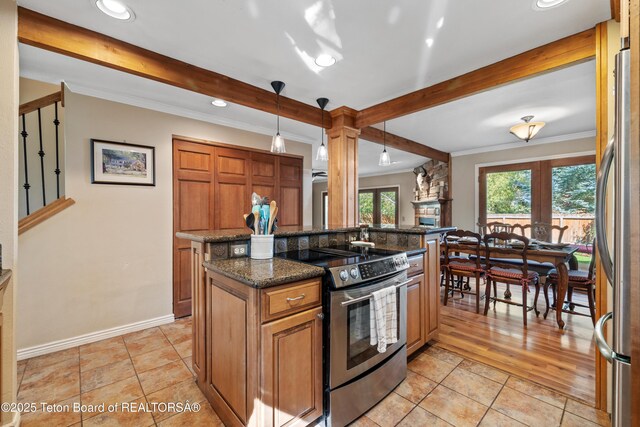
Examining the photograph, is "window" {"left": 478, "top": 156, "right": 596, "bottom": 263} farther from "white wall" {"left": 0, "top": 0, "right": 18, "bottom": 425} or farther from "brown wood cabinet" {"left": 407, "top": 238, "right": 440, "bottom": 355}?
"white wall" {"left": 0, "top": 0, "right": 18, "bottom": 425}

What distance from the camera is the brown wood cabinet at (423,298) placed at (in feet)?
7.41

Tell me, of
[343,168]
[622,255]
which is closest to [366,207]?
[343,168]

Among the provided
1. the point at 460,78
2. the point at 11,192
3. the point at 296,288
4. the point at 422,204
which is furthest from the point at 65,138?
the point at 422,204

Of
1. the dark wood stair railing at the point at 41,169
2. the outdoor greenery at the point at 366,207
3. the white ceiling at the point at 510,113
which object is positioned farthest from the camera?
the outdoor greenery at the point at 366,207

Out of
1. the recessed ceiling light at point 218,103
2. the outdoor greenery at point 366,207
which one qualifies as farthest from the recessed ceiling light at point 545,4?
the outdoor greenery at point 366,207

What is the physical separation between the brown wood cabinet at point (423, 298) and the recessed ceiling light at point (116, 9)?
2555 millimetres

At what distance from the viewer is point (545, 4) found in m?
1.60

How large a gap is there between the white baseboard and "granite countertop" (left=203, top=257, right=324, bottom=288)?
1.87 meters

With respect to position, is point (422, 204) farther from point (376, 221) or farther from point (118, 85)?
point (118, 85)

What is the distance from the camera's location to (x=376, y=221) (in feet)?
27.3

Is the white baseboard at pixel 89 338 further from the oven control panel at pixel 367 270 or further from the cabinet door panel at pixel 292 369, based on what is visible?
the oven control panel at pixel 367 270

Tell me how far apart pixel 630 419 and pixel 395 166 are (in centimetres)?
691

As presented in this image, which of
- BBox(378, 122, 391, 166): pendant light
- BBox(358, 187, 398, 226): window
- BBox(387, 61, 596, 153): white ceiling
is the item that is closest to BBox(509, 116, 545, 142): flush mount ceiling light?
BBox(387, 61, 596, 153): white ceiling

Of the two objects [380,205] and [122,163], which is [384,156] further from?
[380,205]
